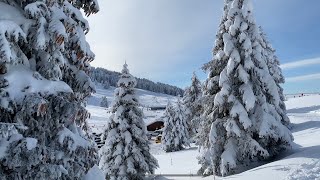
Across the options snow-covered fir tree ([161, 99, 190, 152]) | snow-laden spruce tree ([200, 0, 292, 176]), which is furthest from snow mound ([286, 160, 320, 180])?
snow-covered fir tree ([161, 99, 190, 152])

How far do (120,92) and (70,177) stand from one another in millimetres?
18333

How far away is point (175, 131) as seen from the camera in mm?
51531

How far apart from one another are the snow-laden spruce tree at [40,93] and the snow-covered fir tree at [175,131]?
4332 centimetres

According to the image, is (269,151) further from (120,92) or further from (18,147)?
(18,147)

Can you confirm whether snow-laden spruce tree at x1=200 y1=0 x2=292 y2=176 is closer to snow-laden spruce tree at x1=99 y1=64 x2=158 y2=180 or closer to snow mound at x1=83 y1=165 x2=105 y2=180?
snow-laden spruce tree at x1=99 y1=64 x2=158 y2=180

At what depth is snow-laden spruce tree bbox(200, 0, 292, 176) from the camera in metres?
19.9

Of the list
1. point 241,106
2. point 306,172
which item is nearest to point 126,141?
point 241,106

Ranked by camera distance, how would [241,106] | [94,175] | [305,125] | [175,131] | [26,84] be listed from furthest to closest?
[175,131] → [305,125] → [241,106] → [94,175] → [26,84]

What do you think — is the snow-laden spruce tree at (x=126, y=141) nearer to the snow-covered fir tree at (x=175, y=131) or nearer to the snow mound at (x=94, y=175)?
the snow mound at (x=94, y=175)

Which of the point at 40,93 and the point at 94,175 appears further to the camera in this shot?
the point at 94,175

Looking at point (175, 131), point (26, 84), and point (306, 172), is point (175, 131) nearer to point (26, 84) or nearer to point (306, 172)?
point (306, 172)

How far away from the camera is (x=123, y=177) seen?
79.2 feet

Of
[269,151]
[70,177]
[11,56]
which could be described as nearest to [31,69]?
[11,56]

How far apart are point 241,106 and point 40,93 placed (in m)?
15.2
